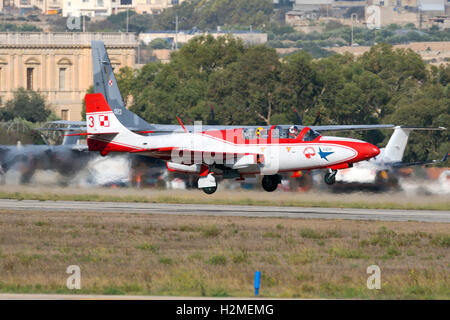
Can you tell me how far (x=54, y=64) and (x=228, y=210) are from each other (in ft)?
Result: 368

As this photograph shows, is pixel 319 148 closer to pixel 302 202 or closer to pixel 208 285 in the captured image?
pixel 302 202

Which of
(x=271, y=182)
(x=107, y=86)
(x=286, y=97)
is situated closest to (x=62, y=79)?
(x=286, y=97)

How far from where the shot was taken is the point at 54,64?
16000 cm

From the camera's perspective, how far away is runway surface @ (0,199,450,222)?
49.1 meters

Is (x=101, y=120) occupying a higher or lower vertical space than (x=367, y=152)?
higher

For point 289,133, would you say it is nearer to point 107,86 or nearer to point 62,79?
point 107,86

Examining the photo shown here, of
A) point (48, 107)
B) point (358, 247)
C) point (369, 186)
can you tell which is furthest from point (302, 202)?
point (48, 107)

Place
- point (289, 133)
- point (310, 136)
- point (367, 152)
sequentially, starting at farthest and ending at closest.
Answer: point (310, 136) < point (289, 133) < point (367, 152)

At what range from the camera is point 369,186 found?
54750 millimetres

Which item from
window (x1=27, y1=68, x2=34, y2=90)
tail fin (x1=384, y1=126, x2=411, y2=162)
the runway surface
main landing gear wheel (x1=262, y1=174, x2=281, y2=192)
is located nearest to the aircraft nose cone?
the runway surface

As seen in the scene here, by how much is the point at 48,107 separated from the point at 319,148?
107435mm

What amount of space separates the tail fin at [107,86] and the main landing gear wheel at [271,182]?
11.6m

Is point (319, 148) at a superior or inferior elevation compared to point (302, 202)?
superior
